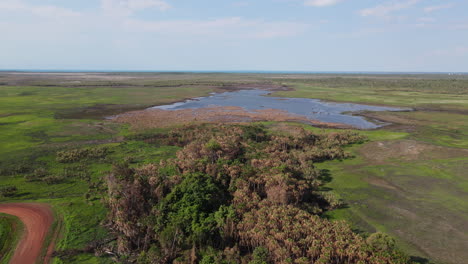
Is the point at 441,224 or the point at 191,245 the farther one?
the point at 441,224

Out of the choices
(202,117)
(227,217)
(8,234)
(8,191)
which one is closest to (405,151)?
(227,217)

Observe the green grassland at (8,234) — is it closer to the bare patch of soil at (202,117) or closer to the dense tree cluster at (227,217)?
the dense tree cluster at (227,217)

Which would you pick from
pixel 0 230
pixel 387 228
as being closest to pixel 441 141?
pixel 387 228

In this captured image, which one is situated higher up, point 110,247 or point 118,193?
point 118,193

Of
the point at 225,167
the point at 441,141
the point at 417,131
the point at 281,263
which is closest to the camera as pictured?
the point at 281,263

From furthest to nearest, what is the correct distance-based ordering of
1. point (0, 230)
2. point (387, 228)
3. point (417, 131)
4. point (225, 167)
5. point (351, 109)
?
point (351, 109) → point (417, 131) → point (225, 167) → point (387, 228) → point (0, 230)

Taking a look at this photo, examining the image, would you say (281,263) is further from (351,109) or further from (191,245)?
(351,109)
